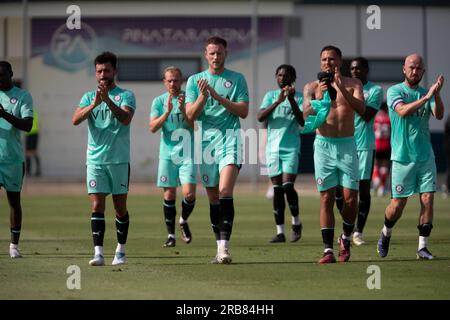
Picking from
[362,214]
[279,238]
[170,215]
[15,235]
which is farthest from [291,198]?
[15,235]

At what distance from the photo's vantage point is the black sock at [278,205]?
16859 mm

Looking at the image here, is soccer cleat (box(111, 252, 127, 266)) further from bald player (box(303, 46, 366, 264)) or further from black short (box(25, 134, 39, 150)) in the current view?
black short (box(25, 134, 39, 150))

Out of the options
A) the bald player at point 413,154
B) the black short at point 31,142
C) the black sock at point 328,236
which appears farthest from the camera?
the black short at point 31,142

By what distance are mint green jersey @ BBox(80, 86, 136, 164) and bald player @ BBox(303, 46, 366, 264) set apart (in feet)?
7.35

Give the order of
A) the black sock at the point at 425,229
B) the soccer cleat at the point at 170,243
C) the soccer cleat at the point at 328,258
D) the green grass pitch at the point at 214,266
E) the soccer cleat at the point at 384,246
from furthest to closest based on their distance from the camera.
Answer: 1. the soccer cleat at the point at 170,243
2. the soccer cleat at the point at 384,246
3. the black sock at the point at 425,229
4. the soccer cleat at the point at 328,258
5. the green grass pitch at the point at 214,266

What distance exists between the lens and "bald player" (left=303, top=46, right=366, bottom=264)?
43.5ft

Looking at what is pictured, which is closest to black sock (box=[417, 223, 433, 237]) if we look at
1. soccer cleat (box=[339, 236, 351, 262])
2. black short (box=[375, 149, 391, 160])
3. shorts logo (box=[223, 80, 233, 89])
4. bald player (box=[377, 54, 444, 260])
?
bald player (box=[377, 54, 444, 260])

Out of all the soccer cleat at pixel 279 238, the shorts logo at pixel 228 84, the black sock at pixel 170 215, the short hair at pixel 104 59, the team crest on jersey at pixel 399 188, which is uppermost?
the short hair at pixel 104 59

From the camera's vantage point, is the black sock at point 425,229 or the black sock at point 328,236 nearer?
the black sock at point 328,236

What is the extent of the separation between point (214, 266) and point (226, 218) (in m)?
0.68

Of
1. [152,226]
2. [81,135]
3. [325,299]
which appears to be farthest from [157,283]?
[81,135]

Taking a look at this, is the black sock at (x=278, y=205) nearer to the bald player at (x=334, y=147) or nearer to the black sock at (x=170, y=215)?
the black sock at (x=170, y=215)

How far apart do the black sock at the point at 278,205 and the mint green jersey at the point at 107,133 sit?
4.17 meters

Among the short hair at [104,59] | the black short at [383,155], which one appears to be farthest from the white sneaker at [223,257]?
the black short at [383,155]
